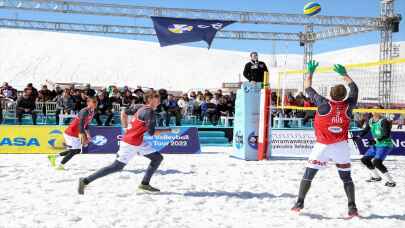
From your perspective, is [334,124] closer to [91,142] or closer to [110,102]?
[91,142]

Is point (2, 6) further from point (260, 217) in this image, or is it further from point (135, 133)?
point (260, 217)

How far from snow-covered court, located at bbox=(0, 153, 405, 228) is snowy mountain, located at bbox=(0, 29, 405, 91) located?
1565 inches

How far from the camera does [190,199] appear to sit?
5336mm

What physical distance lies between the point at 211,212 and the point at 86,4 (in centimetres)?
2209

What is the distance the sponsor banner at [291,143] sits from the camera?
33.7 ft

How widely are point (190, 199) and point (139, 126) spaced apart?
1.04 metres

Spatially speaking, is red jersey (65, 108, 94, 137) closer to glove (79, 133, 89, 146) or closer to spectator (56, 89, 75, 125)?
glove (79, 133, 89, 146)

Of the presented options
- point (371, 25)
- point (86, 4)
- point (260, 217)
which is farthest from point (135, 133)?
point (371, 25)

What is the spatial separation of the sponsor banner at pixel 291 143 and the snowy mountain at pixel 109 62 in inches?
1459

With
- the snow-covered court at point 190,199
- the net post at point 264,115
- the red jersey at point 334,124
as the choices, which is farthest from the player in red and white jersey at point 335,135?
the net post at point 264,115

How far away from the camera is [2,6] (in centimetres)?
2361

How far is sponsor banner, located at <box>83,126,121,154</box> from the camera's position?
10469 millimetres

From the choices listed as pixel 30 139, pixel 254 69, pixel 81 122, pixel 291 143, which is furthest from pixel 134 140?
pixel 30 139

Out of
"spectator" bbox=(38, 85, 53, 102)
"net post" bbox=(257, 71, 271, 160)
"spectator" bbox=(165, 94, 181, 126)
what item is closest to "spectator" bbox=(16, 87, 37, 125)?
"spectator" bbox=(38, 85, 53, 102)
